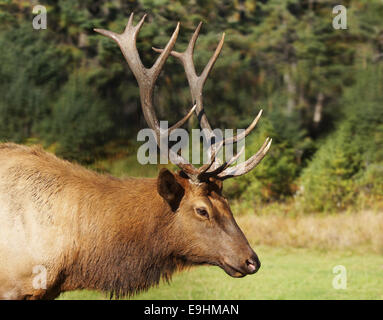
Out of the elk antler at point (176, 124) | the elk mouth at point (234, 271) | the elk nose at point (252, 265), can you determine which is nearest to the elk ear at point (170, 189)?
the elk antler at point (176, 124)

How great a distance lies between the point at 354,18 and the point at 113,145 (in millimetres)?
9603

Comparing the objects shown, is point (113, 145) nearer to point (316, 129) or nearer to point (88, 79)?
point (88, 79)

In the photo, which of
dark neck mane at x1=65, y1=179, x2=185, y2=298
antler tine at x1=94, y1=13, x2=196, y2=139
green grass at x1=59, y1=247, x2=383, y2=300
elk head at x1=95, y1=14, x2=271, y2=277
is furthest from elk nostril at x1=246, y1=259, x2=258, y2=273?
green grass at x1=59, y1=247, x2=383, y2=300

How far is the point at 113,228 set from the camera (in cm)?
467

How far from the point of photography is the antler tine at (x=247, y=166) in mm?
4676

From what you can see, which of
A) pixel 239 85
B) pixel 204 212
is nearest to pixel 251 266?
pixel 204 212

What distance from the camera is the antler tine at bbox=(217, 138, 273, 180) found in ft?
15.3

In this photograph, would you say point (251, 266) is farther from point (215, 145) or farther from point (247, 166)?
point (215, 145)

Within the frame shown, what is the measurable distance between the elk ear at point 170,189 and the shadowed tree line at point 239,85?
3.95 m

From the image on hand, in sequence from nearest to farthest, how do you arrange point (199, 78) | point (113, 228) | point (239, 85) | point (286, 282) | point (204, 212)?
point (204, 212), point (113, 228), point (199, 78), point (286, 282), point (239, 85)

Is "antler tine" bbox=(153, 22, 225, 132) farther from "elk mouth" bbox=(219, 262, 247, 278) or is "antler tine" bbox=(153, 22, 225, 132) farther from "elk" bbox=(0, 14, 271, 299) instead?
"elk mouth" bbox=(219, 262, 247, 278)

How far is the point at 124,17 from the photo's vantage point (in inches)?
497

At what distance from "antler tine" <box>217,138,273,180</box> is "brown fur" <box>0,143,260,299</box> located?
123mm

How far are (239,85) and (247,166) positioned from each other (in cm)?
1011
